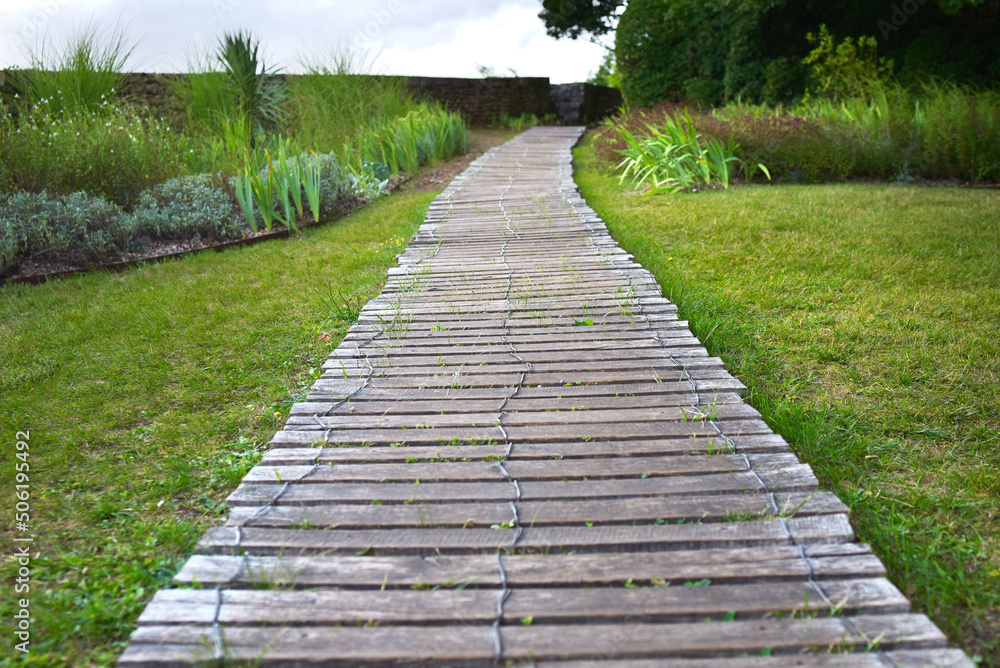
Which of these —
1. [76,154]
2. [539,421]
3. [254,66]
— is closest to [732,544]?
[539,421]

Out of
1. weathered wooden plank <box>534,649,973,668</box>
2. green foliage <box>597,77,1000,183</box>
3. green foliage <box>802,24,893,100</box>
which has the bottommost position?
weathered wooden plank <box>534,649,973,668</box>

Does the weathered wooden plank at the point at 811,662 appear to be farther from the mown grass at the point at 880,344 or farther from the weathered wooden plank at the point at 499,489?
the weathered wooden plank at the point at 499,489

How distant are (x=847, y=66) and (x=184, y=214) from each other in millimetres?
8833

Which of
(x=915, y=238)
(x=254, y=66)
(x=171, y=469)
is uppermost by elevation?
(x=254, y=66)

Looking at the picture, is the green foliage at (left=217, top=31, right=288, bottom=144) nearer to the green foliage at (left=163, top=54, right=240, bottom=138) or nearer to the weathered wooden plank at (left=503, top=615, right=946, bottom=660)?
the green foliage at (left=163, top=54, right=240, bottom=138)

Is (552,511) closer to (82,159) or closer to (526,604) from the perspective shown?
(526,604)

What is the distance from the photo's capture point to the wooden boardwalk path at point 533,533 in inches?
57.6

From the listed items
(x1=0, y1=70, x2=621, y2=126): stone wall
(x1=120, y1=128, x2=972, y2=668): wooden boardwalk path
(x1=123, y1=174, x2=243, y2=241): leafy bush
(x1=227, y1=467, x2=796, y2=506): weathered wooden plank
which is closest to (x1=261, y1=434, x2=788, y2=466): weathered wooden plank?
(x1=120, y1=128, x2=972, y2=668): wooden boardwalk path

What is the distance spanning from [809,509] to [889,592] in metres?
0.32

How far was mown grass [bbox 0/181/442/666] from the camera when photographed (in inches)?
72.9

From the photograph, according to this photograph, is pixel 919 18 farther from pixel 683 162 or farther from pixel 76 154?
pixel 76 154

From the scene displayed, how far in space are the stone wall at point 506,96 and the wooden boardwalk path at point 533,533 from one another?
11073 millimetres

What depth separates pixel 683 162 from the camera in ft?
23.7

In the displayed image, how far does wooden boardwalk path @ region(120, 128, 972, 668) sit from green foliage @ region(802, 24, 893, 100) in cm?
819
